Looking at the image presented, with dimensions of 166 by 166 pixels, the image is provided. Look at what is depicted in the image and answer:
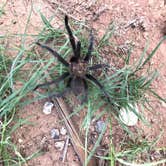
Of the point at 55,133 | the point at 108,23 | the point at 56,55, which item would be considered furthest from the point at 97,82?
the point at 108,23

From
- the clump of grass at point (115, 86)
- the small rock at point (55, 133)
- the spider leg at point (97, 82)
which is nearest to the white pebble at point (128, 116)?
the clump of grass at point (115, 86)

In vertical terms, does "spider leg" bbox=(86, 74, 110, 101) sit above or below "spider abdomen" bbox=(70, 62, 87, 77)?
below

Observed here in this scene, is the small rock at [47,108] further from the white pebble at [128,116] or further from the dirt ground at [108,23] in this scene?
the white pebble at [128,116]

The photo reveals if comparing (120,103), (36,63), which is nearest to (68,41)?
(36,63)

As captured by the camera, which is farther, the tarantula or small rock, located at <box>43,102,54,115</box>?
small rock, located at <box>43,102,54,115</box>

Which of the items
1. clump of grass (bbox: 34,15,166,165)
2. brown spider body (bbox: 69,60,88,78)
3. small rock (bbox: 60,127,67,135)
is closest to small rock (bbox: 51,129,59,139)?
small rock (bbox: 60,127,67,135)

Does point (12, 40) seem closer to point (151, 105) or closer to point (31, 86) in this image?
point (31, 86)

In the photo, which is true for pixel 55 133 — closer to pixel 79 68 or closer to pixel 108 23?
pixel 79 68

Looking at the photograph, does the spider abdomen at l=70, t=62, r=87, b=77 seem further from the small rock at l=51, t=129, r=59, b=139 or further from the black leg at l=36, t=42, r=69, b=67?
the small rock at l=51, t=129, r=59, b=139
